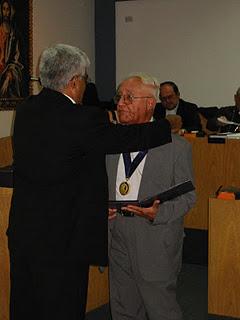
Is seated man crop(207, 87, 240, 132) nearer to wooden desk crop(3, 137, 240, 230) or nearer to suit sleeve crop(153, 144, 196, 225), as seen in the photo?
wooden desk crop(3, 137, 240, 230)

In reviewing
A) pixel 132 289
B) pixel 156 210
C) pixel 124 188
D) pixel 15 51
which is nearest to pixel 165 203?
pixel 156 210

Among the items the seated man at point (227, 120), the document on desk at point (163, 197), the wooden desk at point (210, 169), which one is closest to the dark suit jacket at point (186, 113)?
the seated man at point (227, 120)

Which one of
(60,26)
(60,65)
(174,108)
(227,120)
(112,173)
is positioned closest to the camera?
(60,65)

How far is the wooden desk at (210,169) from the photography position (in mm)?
4473

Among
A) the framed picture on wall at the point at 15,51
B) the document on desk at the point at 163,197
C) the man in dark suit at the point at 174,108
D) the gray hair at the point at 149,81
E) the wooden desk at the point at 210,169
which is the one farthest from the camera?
the framed picture on wall at the point at 15,51

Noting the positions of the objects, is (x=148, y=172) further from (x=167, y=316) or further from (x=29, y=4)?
(x=29, y=4)

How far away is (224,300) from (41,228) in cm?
169

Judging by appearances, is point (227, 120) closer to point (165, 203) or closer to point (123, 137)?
point (165, 203)

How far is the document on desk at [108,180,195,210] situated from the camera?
92.5 inches

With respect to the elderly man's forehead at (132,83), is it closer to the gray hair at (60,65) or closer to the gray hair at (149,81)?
the gray hair at (149,81)

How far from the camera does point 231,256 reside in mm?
3309

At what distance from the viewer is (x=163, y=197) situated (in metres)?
2.36

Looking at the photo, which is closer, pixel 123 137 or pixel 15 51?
pixel 123 137

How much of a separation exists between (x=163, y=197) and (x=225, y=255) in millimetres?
1135
